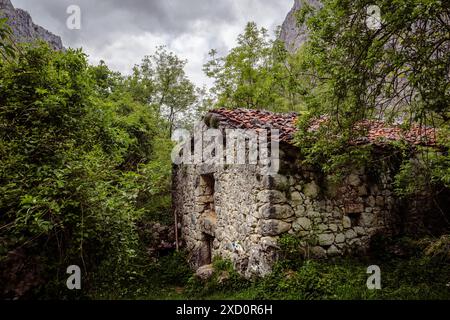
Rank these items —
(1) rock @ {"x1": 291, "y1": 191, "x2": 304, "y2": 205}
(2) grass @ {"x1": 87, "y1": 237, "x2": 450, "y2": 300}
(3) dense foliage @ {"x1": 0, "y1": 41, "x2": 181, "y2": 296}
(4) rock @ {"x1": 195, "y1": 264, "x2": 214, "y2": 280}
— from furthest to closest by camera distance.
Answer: (4) rock @ {"x1": 195, "y1": 264, "x2": 214, "y2": 280}, (1) rock @ {"x1": 291, "y1": 191, "x2": 304, "y2": 205}, (2) grass @ {"x1": 87, "y1": 237, "x2": 450, "y2": 300}, (3) dense foliage @ {"x1": 0, "y1": 41, "x2": 181, "y2": 296}

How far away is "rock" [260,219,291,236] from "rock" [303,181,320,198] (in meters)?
0.68

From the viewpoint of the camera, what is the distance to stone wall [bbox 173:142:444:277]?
4.96m

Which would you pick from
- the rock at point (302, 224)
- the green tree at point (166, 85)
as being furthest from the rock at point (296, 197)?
the green tree at point (166, 85)

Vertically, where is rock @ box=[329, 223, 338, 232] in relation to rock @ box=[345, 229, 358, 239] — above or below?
Answer: above

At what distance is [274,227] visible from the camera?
4852mm

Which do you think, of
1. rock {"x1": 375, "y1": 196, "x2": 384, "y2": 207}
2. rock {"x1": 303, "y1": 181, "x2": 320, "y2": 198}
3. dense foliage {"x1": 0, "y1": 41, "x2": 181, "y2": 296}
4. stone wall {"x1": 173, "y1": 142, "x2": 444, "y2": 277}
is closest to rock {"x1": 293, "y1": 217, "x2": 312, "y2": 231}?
stone wall {"x1": 173, "y1": 142, "x2": 444, "y2": 277}

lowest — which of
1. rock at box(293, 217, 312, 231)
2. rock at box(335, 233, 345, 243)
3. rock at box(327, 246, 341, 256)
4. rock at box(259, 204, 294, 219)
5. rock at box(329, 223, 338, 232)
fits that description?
rock at box(327, 246, 341, 256)

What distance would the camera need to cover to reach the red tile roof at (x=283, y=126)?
5.31 metres

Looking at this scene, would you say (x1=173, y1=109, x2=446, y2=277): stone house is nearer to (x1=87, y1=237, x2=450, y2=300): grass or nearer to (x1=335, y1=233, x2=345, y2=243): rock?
(x1=335, y1=233, x2=345, y2=243): rock

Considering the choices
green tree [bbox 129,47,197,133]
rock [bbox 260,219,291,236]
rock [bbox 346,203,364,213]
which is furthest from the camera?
green tree [bbox 129,47,197,133]

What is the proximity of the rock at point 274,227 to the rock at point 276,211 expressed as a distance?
0.27ft

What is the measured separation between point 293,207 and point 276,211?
0.36m
